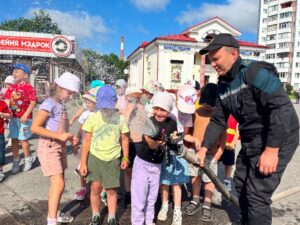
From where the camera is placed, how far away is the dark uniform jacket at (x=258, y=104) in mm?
2209

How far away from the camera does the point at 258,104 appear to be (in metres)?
2.40

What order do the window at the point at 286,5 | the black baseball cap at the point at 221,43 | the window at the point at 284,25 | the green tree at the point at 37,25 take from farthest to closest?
the window at the point at 286,5 → the window at the point at 284,25 → the green tree at the point at 37,25 → the black baseball cap at the point at 221,43

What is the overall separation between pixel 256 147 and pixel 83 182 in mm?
2487

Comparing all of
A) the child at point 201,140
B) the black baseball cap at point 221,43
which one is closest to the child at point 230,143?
the child at point 201,140

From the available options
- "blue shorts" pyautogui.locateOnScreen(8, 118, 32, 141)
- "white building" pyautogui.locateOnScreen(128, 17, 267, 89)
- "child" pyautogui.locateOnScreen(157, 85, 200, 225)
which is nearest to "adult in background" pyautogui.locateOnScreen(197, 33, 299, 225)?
"child" pyautogui.locateOnScreen(157, 85, 200, 225)

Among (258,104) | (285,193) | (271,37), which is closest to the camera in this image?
(258,104)

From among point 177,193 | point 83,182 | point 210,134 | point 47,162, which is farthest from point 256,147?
point 83,182

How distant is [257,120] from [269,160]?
0.37m

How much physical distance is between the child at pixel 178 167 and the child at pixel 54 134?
1183 mm

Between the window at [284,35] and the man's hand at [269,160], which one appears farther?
the window at [284,35]

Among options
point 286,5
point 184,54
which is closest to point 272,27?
point 286,5

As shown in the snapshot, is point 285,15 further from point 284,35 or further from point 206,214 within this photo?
point 206,214

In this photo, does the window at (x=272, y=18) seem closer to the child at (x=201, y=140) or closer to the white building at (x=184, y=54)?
the white building at (x=184, y=54)

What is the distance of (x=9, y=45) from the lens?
811 inches
